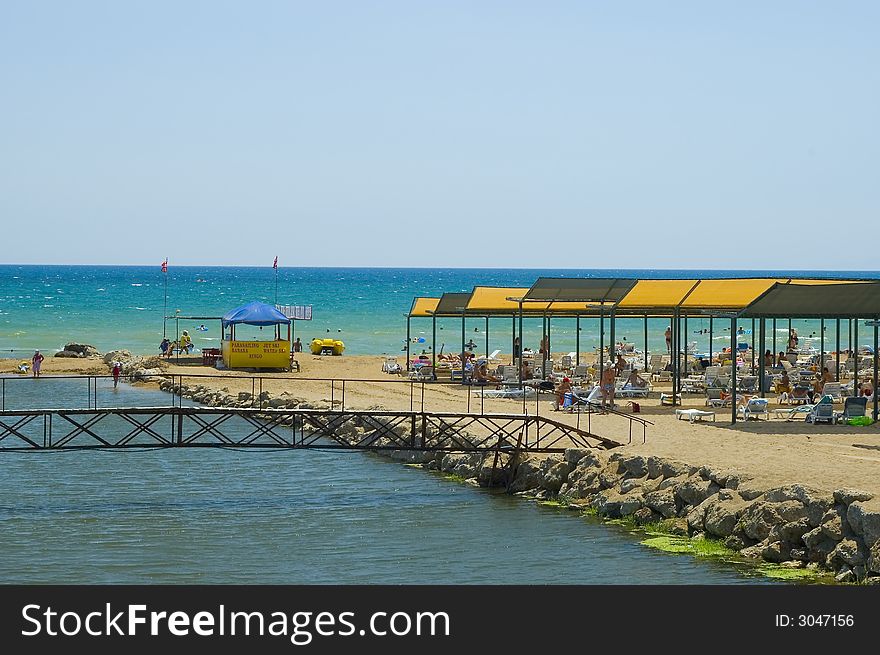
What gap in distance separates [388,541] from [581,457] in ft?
14.4

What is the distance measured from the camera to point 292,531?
19.9 meters

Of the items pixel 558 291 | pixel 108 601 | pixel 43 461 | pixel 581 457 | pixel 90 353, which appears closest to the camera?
pixel 108 601

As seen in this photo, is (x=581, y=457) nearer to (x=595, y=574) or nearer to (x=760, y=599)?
(x=595, y=574)

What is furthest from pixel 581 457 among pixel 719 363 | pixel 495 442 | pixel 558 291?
pixel 719 363

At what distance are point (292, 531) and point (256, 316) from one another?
2199 centimetres

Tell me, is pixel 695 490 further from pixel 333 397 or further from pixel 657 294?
pixel 333 397

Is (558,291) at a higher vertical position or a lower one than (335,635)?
higher

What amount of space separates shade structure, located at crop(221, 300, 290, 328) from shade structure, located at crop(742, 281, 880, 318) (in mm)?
18983

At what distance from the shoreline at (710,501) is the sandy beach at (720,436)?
0.96ft

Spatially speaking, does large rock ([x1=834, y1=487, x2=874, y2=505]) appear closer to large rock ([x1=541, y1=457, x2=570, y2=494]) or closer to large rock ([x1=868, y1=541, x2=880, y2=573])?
large rock ([x1=868, y1=541, x2=880, y2=573])

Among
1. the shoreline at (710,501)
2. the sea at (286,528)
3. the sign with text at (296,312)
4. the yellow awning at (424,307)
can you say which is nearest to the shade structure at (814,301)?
the shoreline at (710,501)

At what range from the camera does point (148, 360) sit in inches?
1854

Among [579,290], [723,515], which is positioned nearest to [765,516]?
[723,515]

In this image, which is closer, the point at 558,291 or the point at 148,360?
the point at 558,291
